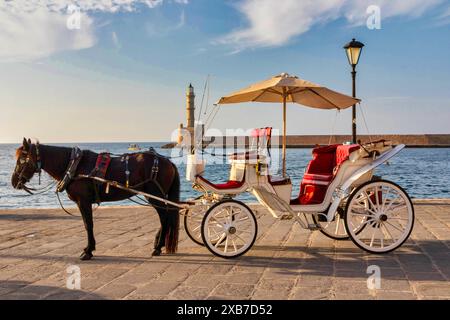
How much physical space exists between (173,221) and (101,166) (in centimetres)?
119

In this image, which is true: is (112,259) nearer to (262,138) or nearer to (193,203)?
(193,203)

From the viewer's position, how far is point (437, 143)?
322ft

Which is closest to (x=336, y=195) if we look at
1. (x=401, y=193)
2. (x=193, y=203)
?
(x=401, y=193)

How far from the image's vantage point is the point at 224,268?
5270 mm

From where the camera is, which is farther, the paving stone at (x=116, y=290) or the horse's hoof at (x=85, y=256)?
the horse's hoof at (x=85, y=256)

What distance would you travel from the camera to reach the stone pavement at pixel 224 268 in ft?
14.3

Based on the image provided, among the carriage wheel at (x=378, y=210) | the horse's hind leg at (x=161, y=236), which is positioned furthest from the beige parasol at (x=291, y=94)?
the horse's hind leg at (x=161, y=236)

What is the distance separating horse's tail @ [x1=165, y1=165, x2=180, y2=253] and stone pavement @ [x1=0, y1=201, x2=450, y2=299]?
18 centimetres

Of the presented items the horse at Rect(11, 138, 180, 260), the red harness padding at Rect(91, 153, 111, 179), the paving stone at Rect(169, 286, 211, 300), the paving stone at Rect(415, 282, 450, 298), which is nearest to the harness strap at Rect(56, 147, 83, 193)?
the horse at Rect(11, 138, 180, 260)

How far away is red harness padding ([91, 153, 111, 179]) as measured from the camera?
5.93 metres

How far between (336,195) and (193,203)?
1.90m

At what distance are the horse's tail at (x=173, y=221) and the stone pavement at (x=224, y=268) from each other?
0.18 m

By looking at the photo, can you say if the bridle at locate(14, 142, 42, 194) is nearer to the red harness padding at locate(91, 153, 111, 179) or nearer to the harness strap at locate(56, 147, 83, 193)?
the harness strap at locate(56, 147, 83, 193)

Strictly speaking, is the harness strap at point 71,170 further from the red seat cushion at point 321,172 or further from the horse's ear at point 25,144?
the red seat cushion at point 321,172
